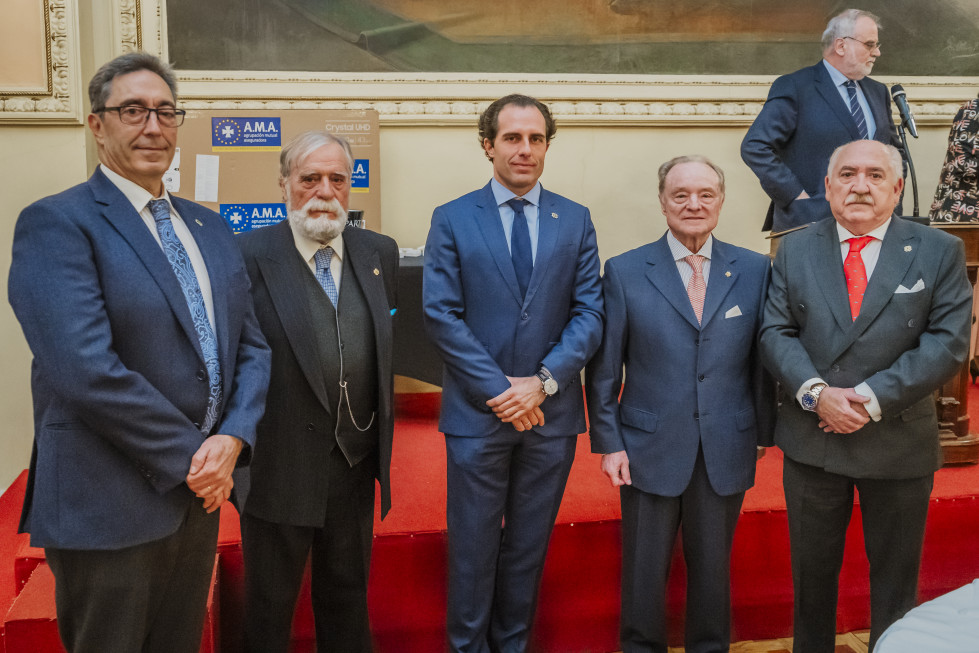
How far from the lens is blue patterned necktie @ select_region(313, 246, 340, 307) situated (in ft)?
6.98

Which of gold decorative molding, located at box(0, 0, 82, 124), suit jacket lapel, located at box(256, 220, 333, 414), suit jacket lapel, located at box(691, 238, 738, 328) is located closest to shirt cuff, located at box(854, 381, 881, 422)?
suit jacket lapel, located at box(691, 238, 738, 328)

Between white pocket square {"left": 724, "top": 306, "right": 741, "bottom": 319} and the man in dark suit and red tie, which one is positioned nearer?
the man in dark suit and red tie

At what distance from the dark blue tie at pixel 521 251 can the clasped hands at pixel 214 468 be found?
0.91 metres

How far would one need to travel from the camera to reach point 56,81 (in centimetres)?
388

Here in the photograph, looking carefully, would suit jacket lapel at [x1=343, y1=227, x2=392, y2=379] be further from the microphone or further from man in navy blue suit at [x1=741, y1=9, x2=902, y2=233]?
the microphone

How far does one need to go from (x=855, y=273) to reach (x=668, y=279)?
0.50 metres

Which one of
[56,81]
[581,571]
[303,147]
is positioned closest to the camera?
[303,147]

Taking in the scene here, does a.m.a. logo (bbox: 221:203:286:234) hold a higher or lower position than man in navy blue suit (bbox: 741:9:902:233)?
lower

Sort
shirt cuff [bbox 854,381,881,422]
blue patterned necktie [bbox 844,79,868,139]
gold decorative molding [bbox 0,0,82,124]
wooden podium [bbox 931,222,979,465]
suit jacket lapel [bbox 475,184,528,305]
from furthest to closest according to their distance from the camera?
1. gold decorative molding [bbox 0,0,82,124]
2. blue patterned necktie [bbox 844,79,868,139]
3. wooden podium [bbox 931,222,979,465]
4. suit jacket lapel [bbox 475,184,528,305]
5. shirt cuff [bbox 854,381,881,422]

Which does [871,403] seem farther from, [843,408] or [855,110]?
[855,110]

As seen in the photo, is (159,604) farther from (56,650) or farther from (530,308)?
(530,308)

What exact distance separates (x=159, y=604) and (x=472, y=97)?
3.39 m

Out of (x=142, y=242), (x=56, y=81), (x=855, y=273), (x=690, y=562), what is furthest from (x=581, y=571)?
(x=56, y=81)

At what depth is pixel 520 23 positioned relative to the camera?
4484 millimetres
